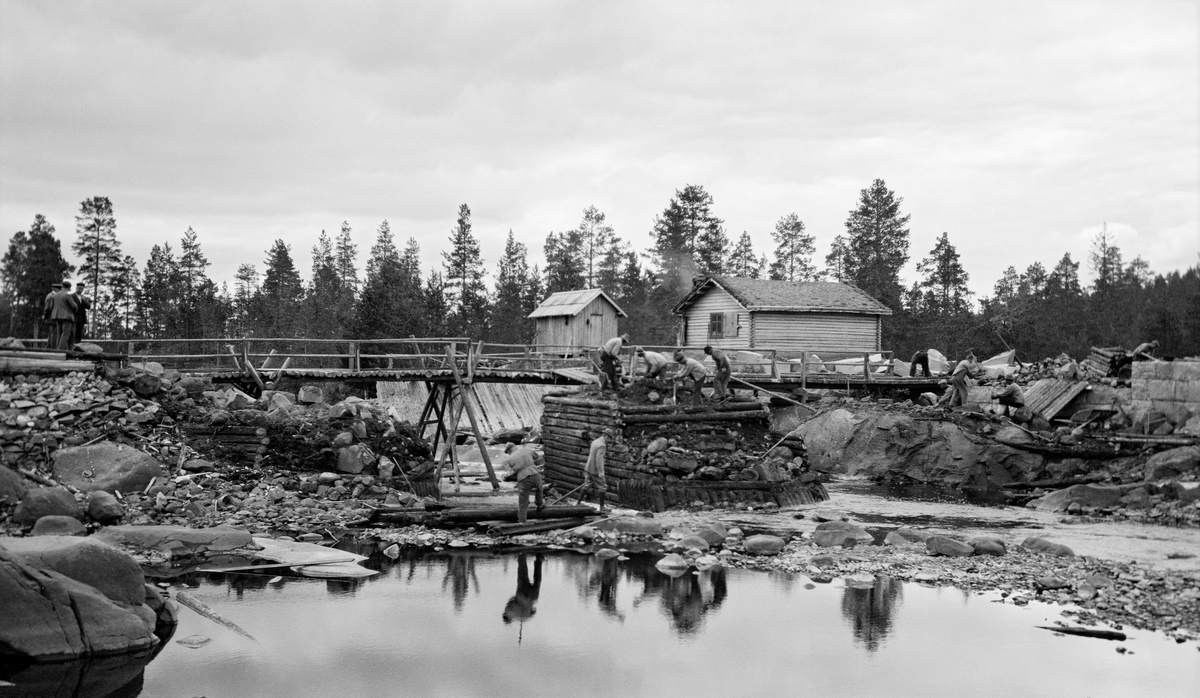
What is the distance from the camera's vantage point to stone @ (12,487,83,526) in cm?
1648

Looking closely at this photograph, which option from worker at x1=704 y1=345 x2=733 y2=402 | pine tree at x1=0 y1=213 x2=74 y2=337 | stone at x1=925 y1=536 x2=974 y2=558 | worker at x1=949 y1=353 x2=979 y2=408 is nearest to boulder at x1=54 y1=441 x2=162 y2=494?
worker at x1=704 y1=345 x2=733 y2=402

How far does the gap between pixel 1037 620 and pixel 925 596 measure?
66.9 inches

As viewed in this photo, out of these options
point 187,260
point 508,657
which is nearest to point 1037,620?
point 508,657

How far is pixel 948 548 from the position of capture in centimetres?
1697

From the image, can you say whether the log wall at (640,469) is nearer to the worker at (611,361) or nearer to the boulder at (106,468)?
the worker at (611,361)

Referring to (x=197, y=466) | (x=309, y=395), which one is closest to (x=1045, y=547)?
(x=197, y=466)

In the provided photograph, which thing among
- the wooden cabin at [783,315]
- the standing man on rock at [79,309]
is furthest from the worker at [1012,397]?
the standing man on rock at [79,309]

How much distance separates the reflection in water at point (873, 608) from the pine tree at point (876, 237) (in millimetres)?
50085

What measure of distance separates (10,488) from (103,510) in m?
1.61

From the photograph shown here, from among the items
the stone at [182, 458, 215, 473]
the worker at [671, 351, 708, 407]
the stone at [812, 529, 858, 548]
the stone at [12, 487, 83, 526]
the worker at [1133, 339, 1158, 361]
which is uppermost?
the worker at [1133, 339, 1158, 361]

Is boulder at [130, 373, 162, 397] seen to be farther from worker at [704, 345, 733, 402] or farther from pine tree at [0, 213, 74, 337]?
pine tree at [0, 213, 74, 337]

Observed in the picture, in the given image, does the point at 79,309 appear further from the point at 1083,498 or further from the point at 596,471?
the point at 1083,498

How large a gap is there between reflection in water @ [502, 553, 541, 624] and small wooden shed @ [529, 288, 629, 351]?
28186 mm

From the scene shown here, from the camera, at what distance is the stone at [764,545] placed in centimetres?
1688
